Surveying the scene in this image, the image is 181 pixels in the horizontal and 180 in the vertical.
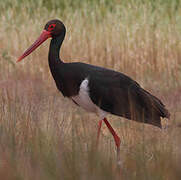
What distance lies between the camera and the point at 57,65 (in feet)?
17.8

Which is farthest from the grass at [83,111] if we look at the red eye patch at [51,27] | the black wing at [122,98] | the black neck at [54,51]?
the red eye patch at [51,27]

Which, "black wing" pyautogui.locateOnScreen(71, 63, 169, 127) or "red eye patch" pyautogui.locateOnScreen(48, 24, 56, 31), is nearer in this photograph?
"black wing" pyautogui.locateOnScreen(71, 63, 169, 127)

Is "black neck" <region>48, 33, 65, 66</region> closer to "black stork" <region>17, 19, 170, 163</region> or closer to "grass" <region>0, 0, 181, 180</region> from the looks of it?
"black stork" <region>17, 19, 170, 163</region>

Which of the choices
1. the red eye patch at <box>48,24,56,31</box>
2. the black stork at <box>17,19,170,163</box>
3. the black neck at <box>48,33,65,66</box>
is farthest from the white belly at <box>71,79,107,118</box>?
the red eye patch at <box>48,24,56,31</box>

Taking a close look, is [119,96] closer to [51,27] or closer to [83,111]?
[83,111]

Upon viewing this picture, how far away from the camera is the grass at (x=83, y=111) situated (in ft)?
12.2

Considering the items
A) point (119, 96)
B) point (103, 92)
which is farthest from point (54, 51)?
point (119, 96)

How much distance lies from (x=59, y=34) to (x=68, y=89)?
0.76m

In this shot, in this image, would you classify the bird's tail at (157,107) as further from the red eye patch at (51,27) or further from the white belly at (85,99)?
the red eye patch at (51,27)

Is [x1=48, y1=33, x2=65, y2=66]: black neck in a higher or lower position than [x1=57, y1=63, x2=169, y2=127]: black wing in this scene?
higher

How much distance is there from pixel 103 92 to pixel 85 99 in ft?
0.82

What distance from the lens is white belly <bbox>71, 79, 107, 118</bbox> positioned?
17.0ft

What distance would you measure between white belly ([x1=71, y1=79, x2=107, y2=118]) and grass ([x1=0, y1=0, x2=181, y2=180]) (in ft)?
0.54

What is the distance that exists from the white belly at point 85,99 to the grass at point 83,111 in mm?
164
